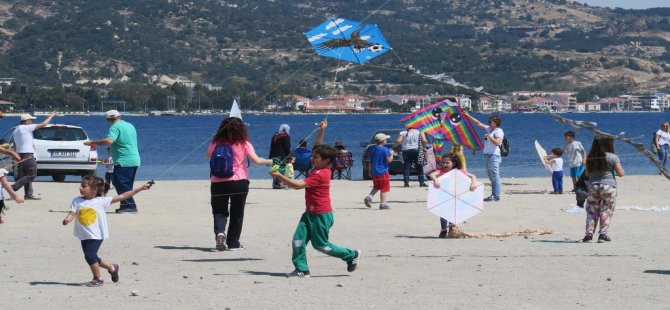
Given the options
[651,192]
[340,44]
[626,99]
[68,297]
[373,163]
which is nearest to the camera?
[68,297]

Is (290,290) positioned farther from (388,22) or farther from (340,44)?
(388,22)

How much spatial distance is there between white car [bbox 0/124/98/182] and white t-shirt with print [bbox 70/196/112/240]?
16838 millimetres

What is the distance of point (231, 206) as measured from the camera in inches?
554

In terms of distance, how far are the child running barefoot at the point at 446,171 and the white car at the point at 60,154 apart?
14050mm

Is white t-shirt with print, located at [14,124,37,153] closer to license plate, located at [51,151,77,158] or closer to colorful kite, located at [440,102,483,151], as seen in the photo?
license plate, located at [51,151,77,158]

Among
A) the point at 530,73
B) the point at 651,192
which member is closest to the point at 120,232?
the point at 651,192

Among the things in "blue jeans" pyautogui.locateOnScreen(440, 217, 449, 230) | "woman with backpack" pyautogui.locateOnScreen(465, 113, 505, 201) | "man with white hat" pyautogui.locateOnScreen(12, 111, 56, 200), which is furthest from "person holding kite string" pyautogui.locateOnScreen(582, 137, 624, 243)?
"man with white hat" pyautogui.locateOnScreen(12, 111, 56, 200)

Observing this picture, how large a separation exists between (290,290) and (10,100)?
151 meters

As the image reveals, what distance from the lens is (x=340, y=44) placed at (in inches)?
609

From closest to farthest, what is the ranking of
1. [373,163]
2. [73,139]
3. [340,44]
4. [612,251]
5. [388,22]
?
[612,251] → [340,44] → [373,163] → [73,139] → [388,22]

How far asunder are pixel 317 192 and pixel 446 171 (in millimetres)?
3790

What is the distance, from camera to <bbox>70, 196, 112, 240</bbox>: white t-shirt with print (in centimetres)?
1126

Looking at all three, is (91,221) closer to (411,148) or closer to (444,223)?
(444,223)

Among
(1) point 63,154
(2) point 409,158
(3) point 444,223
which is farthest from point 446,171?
(1) point 63,154
